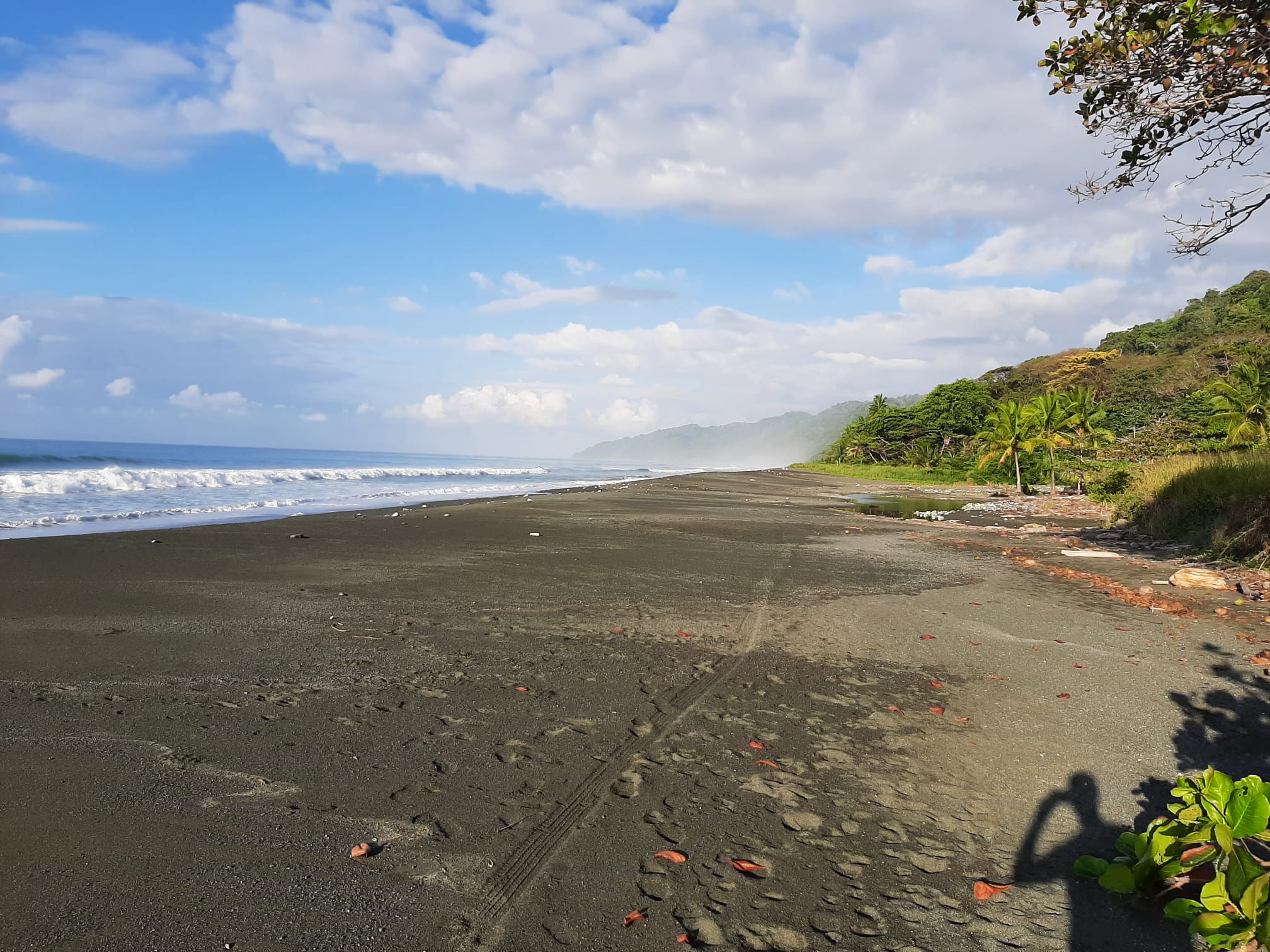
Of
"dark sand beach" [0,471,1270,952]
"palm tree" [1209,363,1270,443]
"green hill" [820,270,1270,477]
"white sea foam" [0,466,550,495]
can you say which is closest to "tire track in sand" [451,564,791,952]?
"dark sand beach" [0,471,1270,952]

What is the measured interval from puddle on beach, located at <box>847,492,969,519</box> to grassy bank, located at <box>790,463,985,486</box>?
1817 centimetres

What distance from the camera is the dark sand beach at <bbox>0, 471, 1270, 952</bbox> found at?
2.69 m

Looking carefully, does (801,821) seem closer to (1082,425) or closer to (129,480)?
(129,480)

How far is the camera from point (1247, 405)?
2706 centimetres

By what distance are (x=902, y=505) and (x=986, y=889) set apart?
96.0ft

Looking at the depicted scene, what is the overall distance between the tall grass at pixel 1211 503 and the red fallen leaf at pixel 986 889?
33.4 ft

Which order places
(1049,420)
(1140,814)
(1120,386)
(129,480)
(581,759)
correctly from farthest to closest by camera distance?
(1120,386) < (1049,420) < (129,480) < (581,759) < (1140,814)

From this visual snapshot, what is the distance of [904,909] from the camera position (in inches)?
110

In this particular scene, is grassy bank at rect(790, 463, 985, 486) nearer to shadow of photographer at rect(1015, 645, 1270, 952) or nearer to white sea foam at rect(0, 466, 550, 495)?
white sea foam at rect(0, 466, 550, 495)

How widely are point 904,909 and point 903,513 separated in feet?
80.0

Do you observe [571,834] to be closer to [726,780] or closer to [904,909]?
[726,780]

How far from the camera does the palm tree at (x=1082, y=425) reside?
38.9 m

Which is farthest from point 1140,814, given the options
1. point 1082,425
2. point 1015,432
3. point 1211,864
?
point 1082,425

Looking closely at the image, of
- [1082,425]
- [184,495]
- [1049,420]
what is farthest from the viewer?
[1082,425]
